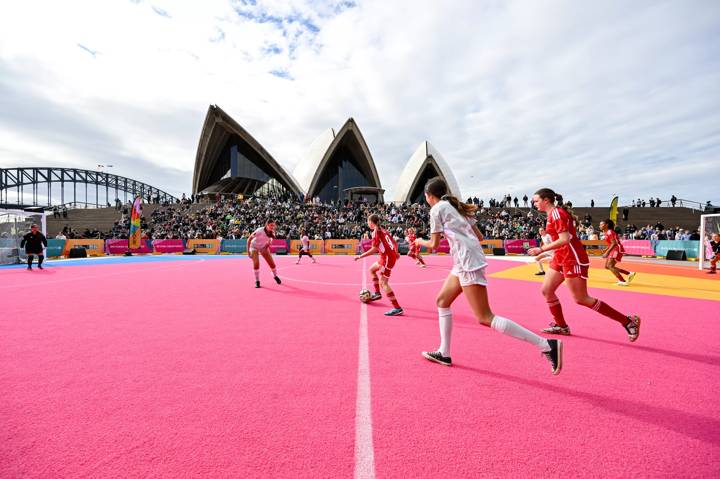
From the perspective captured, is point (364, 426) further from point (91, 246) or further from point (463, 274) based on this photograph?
point (91, 246)

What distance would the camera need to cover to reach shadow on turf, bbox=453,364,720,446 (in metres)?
2.35

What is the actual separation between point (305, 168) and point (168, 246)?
36.0 metres

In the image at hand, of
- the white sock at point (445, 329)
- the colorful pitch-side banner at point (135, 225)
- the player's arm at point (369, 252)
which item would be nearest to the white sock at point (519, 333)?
the white sock at point (445, 329)

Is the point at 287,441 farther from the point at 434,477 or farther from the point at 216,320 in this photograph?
the point at 216,320

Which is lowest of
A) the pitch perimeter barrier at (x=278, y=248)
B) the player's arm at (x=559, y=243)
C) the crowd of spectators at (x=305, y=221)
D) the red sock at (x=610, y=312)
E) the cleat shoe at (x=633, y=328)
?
the cleat shoe at (x=633, y=328)

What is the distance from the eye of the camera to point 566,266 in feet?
15.0

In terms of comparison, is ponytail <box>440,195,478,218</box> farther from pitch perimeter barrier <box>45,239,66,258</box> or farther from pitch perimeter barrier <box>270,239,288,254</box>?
pitch perimeter barrier <box>45,239,66,258</box>

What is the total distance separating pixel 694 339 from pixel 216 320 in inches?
280

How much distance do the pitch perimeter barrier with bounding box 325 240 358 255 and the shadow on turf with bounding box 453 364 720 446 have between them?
83.9 ft

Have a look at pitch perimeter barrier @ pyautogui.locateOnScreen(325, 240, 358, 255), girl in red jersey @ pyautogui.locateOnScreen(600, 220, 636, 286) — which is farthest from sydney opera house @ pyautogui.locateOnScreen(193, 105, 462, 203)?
girl in red jersey @ pyautogui.locateOnScreen(600, 220, 636, 286)

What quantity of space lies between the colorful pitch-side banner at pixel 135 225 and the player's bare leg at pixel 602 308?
28379mm

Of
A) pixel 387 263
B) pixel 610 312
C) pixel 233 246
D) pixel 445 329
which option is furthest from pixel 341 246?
pixel 445 329

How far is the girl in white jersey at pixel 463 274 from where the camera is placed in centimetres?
318

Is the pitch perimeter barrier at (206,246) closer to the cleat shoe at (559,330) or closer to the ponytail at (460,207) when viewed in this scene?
the cleat shoe at (559,330)
